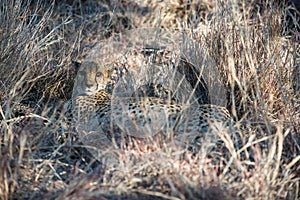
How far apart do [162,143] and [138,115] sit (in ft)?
1.17

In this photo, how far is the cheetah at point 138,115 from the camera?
282 centimetres

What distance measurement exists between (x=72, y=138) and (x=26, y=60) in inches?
27.5

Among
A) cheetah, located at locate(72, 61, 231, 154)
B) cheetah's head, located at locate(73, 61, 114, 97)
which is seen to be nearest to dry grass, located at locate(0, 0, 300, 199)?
cheetah, located at locate(72, 61, 231, 154)

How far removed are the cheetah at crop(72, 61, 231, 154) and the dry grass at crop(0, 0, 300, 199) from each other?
89mm

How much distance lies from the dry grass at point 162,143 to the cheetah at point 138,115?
0.09m

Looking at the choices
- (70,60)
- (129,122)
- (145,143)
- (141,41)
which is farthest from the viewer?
(141,41)

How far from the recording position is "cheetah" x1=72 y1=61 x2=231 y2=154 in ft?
9.26

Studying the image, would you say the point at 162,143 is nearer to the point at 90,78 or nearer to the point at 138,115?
the point at 138,115

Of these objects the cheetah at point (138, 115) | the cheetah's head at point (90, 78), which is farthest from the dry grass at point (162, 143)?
the cheetah's head at point (90, 78)

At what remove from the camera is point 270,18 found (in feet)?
13.5

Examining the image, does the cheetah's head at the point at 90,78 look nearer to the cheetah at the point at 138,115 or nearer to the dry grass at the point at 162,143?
the cheetah at the point at 138,115

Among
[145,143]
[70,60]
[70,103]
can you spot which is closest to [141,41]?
[70,60]

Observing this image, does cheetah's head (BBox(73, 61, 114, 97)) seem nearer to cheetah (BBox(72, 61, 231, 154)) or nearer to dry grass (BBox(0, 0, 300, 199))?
cheetah (BBox(72, 61, 231, 154))

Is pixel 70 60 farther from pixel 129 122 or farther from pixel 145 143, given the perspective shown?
pixel 145 143
